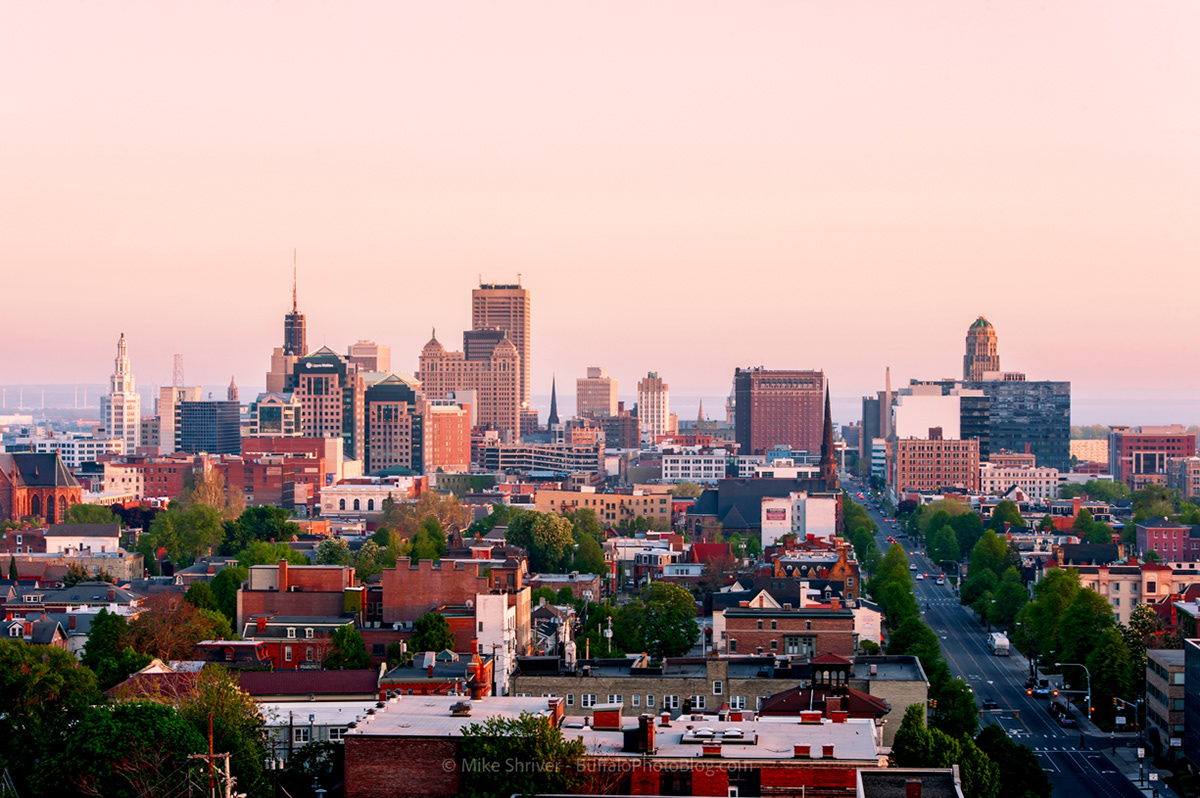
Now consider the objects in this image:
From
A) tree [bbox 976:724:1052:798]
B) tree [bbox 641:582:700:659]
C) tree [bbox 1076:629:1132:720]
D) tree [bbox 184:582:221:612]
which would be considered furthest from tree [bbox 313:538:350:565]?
tree [bbox 976:724:1052:798]

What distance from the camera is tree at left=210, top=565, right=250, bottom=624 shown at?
120375 millimetres

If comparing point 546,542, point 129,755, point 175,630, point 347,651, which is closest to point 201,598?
point 175,630

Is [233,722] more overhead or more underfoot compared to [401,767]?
more underfoot

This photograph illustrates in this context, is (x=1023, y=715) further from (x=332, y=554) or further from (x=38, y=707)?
→ (x=332, y=554)

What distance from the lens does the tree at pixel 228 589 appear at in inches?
4739

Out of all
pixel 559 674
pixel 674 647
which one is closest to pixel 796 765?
pixel 559 674

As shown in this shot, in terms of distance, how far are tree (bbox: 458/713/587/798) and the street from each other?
3496cm

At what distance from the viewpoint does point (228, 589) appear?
125812 mm

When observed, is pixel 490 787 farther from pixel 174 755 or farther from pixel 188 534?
pixel 188 534

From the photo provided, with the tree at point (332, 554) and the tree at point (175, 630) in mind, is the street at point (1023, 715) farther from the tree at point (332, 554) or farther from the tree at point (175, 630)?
the tree at point (332, 554)

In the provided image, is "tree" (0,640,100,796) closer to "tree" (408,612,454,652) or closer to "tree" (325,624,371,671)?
→ "tree" (325,624,371,671)

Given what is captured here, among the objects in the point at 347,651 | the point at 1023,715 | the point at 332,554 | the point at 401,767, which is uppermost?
the point at 332,554

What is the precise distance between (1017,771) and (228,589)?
67605 mm

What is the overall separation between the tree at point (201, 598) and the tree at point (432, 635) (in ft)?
80.9
